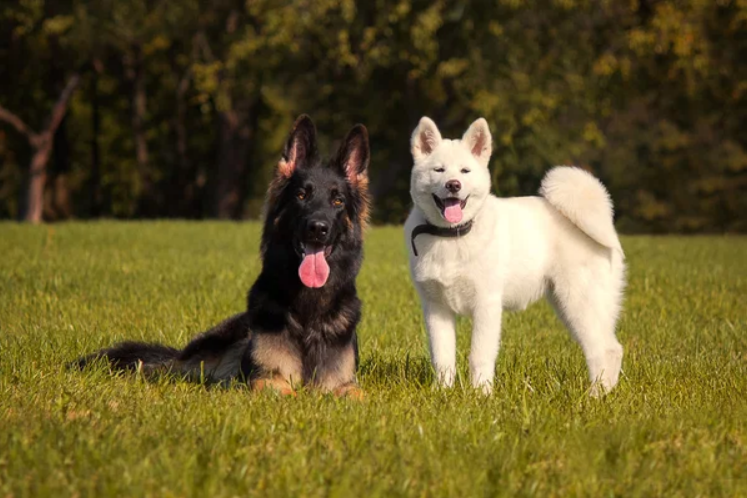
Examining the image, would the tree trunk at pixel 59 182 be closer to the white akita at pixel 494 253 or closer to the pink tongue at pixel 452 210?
the white akita at pixel 494 253

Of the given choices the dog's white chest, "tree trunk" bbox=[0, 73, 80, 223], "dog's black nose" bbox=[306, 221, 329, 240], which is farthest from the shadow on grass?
"tree trunk" bbox=[0, 73, 80, 223]

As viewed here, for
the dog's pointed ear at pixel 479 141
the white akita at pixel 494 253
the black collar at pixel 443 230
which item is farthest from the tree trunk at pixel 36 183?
the dog's pointed ear at pixel 479 141

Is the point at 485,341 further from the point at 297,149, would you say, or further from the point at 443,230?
the point at 297,149

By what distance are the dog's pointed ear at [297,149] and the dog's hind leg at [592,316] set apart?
1.89 m

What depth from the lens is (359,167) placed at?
5941 mm

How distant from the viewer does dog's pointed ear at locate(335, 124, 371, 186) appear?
583 cm

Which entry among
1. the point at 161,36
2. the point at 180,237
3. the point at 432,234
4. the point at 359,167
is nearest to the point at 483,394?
the point at 432,234

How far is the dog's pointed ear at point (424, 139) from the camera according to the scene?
578cm

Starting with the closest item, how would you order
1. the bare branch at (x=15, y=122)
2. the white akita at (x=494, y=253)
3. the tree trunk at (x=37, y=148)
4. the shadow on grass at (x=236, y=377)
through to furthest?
the white akita at (x=494, y=253) < the shadow on grass at (x=236, y=377) < the bare branch at (x=15, y=122) < the tree trunk at (x=37, y=148)

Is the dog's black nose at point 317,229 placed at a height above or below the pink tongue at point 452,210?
below

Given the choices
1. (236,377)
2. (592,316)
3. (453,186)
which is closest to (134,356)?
(236,377)

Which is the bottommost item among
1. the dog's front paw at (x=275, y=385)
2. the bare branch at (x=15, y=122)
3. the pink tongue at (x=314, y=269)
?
the dog's front paw at (x=275, y=385)

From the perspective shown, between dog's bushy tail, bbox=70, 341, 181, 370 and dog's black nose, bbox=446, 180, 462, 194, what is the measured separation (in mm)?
2381

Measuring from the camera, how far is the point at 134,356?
6.45m
